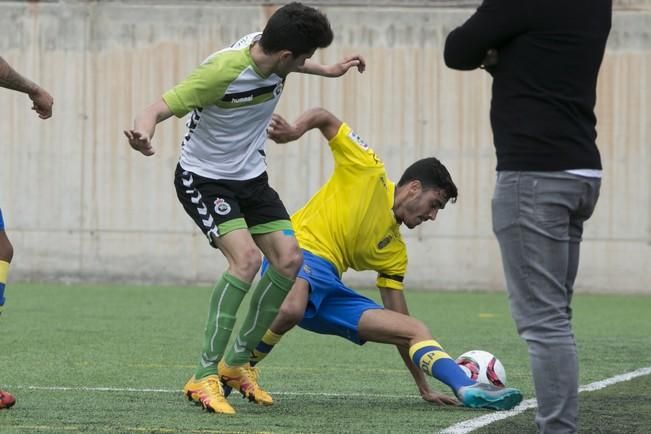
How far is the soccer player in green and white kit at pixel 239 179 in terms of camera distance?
623cm

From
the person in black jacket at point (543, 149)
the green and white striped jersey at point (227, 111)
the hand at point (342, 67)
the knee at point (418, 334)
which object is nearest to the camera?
the person in black jacket at point (543, 149)

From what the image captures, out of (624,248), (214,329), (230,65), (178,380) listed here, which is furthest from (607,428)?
(624,248)

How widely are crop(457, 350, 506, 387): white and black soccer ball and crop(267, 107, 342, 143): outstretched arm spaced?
1.26 m

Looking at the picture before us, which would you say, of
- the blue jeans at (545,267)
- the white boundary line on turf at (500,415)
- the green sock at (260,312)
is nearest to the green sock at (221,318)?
the green sock at (260,312)

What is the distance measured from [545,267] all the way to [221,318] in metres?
2.09

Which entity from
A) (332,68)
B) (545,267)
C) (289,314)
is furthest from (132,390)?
(545,267)

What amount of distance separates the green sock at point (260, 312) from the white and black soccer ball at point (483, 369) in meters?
0.97

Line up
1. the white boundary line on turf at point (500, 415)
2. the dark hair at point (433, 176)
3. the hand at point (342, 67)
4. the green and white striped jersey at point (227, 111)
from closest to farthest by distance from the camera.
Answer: the white boundary line on turf at point (500, 415) < the green and white striped jersey at point (227, 111) < the dark hair at point (433, 176) < the hand at point (342, 67)

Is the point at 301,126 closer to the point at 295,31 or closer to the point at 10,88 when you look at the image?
the point at 295,31

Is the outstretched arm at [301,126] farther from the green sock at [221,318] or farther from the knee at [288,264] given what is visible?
the green sock at [221,318]

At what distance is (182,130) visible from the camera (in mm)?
17078

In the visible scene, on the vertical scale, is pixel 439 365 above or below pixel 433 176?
below

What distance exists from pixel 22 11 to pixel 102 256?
3.06 meters

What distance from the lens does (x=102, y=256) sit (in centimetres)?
1728
